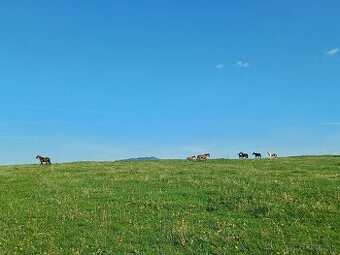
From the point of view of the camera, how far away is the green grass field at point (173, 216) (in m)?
19.2

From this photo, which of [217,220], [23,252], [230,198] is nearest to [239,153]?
[230,198]

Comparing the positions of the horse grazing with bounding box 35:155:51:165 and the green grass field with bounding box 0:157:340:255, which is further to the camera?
the horse grazing with bounding box 35:155:51:165

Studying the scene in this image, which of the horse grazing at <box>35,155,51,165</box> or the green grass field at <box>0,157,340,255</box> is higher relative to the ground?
the horse grazing at <box>35,155,51,165</box>

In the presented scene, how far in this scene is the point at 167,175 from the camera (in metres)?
34.7

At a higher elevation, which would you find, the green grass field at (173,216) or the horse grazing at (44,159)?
the horse grazing at (44,159)

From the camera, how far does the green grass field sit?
1922cm

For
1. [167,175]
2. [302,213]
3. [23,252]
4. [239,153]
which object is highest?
[239,153]

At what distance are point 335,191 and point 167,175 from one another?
12.5 meters

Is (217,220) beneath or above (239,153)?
beneath

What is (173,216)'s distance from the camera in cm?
2261

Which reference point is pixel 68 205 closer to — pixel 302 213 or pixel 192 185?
pixel 192 185

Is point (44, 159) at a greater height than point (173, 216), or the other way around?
point (44, 159)

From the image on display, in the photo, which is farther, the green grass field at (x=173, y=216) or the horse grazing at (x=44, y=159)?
the horse grazing at (x=44, y=159)

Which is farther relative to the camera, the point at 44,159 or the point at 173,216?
the point at 44,159
